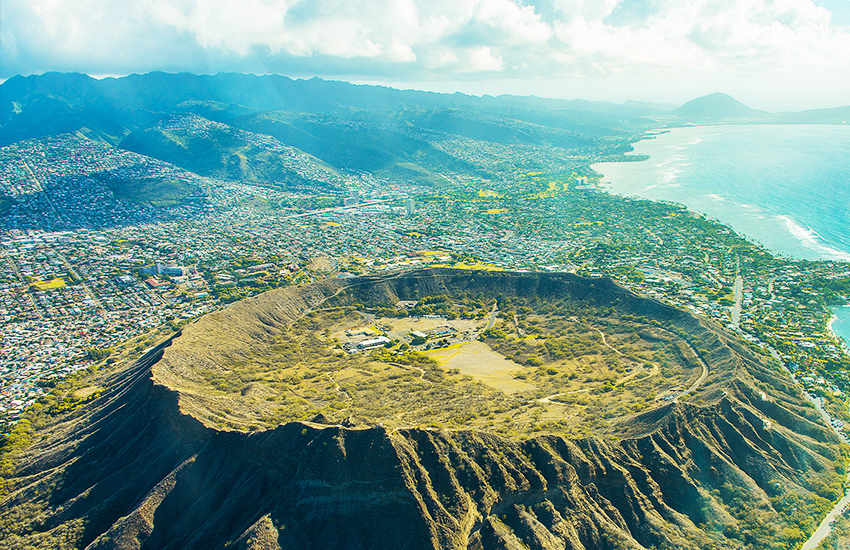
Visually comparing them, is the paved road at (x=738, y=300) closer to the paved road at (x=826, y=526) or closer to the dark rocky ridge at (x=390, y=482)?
the dark rocky ridge at (x=390, y=482)

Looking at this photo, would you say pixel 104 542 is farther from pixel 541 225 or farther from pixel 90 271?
pixel 541 225

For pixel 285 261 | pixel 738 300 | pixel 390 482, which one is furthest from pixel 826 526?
pixel 285 261

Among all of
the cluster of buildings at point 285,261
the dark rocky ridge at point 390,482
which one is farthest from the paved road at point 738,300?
the dark rocky ridge at point 390,482

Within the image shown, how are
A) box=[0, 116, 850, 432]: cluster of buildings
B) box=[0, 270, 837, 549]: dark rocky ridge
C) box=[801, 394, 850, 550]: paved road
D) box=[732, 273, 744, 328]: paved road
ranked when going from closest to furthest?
box=[0, 270, 837, 549]: dark rocky ridge → box=[801, 394, 850, 550]: paved road → box=[0, 116, 850, 432]: cluster of buildings → box=[732, 273, 744, 328]: paved road

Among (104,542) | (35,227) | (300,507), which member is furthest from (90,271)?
(300,507)

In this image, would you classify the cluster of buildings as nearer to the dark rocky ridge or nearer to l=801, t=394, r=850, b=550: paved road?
the dark rocky ridge

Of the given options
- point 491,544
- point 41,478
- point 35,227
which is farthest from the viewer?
point 35,227

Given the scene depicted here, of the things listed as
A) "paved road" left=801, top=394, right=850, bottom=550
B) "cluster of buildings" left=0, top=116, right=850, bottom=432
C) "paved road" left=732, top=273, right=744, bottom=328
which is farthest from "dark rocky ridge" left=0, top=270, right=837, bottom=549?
"paved road" left=732, top=273, right=744, bottom=328

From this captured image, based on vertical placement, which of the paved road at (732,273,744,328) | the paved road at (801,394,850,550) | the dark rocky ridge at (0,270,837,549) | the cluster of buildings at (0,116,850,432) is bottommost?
the cluster of buildings at (0,116,850,432)

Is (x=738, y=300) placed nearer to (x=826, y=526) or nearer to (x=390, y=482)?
(x=826, y=526)
